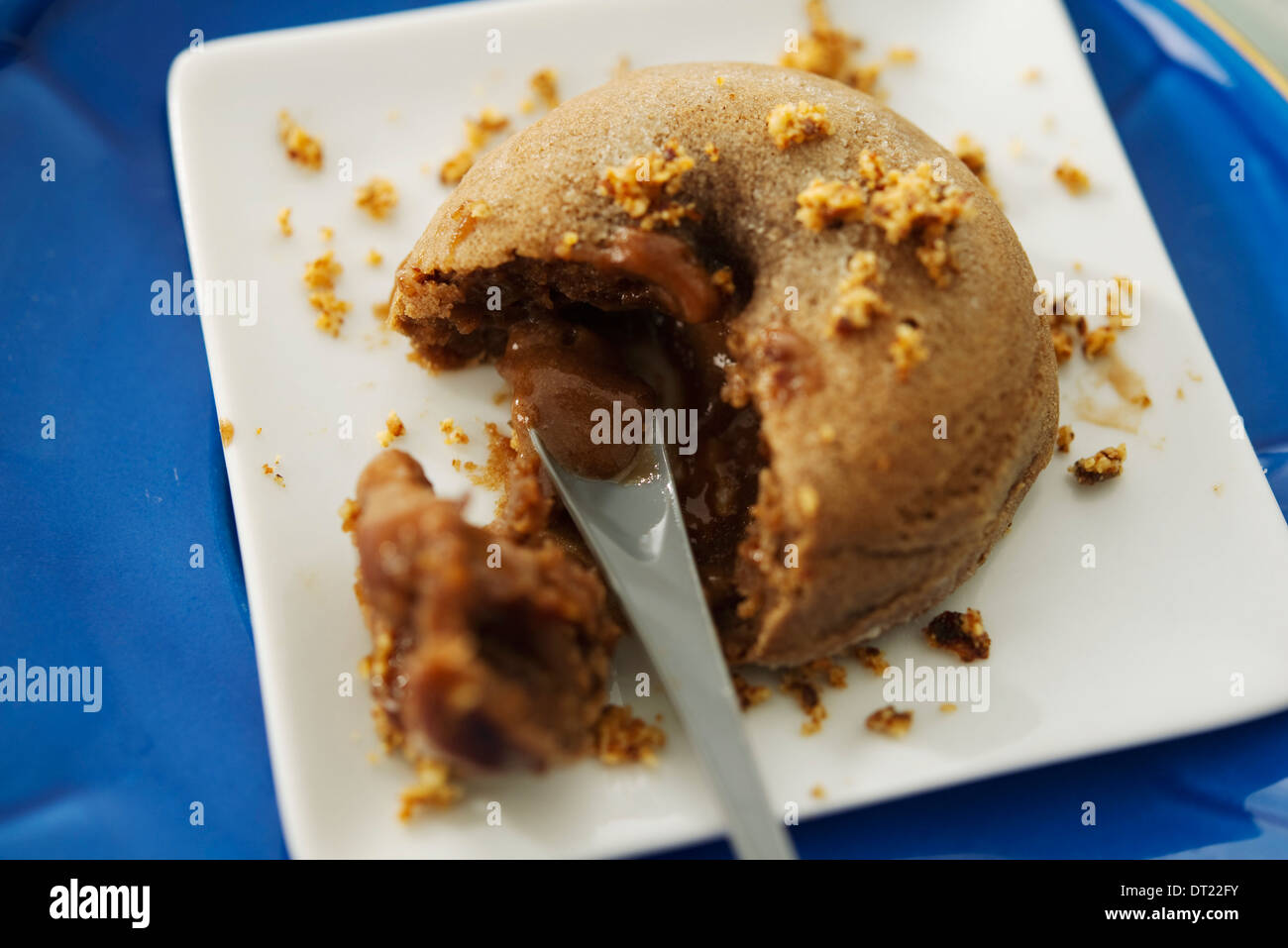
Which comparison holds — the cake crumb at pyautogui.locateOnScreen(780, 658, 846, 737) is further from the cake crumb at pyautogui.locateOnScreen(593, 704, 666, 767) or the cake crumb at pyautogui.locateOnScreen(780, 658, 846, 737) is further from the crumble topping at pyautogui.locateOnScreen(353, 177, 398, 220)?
the crumble topping at pyautogui.locateOnScreen(353, 177, 398, 220)

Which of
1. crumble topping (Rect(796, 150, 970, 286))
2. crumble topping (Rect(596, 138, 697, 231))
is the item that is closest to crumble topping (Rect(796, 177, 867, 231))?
crumble topping (Rect(796, 150, 970, 286))

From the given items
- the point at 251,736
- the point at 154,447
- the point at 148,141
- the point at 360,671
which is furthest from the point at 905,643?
the point at 148,141

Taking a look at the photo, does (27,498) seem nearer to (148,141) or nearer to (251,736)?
(251,736)

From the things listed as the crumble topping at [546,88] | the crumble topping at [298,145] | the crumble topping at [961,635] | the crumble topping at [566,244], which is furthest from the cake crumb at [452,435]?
the crumble topping at [961,635]

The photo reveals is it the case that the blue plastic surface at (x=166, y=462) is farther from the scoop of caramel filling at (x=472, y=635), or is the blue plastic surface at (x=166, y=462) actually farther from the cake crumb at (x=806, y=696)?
the scoop of caramel filling at (x=472, y=635)
